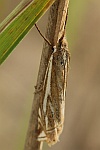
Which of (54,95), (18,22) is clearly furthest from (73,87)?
(18,22)

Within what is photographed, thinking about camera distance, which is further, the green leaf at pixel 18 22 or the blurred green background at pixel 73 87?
the blurred green background at pixel 73 87

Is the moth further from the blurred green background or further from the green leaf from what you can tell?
the blurred green background

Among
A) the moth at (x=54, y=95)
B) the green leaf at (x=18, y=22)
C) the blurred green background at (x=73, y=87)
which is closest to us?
the green leaf at (x=18, y=22)

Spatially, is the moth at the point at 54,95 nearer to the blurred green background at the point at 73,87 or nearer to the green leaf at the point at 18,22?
the green leaf at the point at 18,22

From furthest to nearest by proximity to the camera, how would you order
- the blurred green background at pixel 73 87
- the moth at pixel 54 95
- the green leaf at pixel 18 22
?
1. the blurred green background at pixel 73 87
2. the moth at pixel 54 95
3. the green leaf at pixel 18 22

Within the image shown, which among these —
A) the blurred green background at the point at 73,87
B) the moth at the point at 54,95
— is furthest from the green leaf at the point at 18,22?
the blurred green background at the point at 73,87

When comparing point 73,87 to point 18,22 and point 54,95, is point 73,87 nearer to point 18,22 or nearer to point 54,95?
point 54,95
